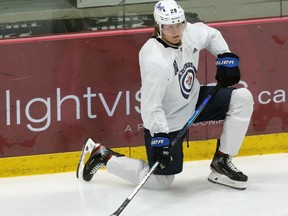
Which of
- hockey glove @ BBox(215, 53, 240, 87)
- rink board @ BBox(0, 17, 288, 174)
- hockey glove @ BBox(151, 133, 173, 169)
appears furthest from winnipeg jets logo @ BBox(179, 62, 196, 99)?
rink board @ BBox(0, 17, 288, 174)

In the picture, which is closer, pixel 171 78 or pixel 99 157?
pixel 171 78

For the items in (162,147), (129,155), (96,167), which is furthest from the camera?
(129,155)

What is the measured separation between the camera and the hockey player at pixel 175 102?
442cm

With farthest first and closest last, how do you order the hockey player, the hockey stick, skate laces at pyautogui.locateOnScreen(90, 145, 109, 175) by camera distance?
skate laces at pyautogui.locateOnScreen(90, 145, 109, 175)
the hockey player
the hockey stick

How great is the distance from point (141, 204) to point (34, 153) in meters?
0.83

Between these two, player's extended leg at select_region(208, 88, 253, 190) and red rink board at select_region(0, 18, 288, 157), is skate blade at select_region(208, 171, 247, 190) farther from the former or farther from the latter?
red rink board at select_region(0, 18, 288, 157)

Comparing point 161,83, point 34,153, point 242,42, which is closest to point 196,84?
point 161,83

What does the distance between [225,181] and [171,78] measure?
64 cm

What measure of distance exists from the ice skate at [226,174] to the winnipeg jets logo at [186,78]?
403 mm

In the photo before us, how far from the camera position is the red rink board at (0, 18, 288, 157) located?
16.3 feet

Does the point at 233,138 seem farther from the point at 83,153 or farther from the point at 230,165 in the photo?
the point at 83,153

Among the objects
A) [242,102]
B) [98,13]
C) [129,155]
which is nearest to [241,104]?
[242,102]

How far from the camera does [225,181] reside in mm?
4750

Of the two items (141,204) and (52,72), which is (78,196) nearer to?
(141,204)
